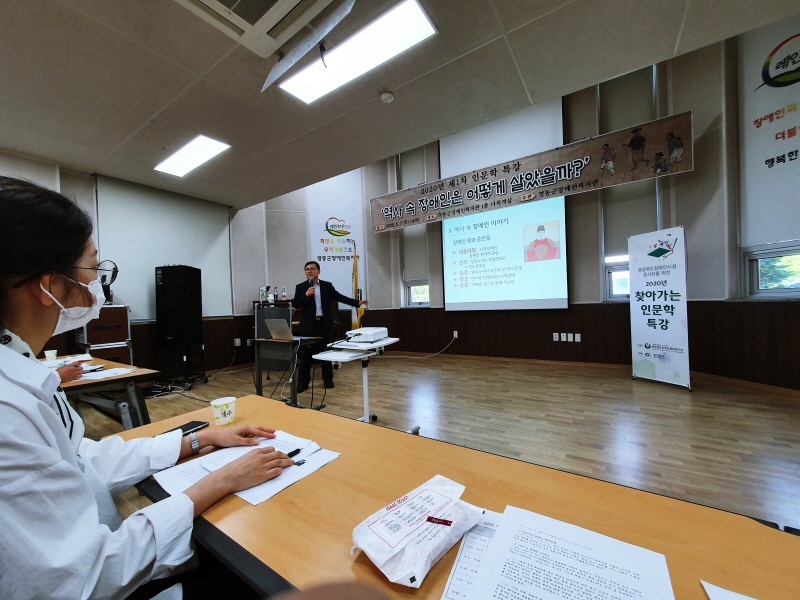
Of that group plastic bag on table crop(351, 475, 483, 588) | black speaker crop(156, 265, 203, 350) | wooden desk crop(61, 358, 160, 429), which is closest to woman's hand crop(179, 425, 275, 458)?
plastic bag on table crop(351, 475, 483, 588)

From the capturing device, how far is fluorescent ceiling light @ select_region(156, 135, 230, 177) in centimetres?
324

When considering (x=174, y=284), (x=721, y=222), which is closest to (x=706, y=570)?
(x=721, y=222)

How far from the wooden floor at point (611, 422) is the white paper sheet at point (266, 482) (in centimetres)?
150

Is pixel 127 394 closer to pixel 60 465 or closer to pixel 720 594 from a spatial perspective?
pixel 60 465

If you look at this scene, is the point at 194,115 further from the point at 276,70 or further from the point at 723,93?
the point at 723,93

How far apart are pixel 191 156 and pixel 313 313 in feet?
7.34

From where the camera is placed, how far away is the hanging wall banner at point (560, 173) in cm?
355

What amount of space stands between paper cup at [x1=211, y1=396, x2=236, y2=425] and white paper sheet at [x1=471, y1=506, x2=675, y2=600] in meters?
0.95

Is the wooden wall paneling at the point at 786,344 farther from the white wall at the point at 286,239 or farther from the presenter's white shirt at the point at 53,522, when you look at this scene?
the white wall at the point at 286,239

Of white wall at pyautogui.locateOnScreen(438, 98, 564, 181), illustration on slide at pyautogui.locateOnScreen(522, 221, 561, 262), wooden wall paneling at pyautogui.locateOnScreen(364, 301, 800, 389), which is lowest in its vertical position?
wooden wall paneling at pyautogui.locateOnScreen(364, 301, 800, 389)

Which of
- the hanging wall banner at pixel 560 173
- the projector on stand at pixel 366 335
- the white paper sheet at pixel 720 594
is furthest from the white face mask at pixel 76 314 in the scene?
the hanging wall banner at pixel 560 173

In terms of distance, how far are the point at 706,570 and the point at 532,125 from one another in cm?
537

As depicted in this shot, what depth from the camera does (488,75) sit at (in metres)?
2.37

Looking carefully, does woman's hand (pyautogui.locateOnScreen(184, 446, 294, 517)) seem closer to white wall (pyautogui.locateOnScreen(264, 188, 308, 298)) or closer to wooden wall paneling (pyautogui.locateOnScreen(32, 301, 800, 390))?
wooden wall paneling (pyautogui.locateOnScreen(32, 301, 800, 390))
